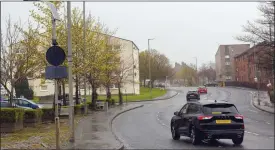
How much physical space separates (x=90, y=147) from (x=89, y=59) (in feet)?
48.5

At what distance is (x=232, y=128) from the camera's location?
1216 cm

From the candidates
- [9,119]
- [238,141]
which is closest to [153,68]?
[9,119]

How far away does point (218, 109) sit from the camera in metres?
12.4

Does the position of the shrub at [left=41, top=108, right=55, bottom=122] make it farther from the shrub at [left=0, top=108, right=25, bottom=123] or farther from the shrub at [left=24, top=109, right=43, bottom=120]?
the shrub at [left=0, top=108, right=25, bottom=123]

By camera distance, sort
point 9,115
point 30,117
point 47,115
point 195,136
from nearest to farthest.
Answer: point 195,136 < point 9,115 < point 30,117 < point 47,115

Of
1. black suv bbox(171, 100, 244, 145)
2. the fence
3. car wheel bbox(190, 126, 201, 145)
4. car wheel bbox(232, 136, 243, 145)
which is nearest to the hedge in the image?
black suv bbox(171, 100, 244, 145)

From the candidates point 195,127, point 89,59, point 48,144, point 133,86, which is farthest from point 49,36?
point 133,86

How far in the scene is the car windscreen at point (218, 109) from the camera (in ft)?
40.5

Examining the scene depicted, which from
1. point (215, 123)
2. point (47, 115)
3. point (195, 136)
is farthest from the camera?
point (47, 115)

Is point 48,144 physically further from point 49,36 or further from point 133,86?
point 133,86

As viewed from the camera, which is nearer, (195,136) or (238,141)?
(195,136)

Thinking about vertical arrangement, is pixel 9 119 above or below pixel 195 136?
above

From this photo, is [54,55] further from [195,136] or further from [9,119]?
[9,119]

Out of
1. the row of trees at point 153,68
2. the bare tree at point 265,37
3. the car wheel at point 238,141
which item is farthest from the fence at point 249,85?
the car wheel at point 238,141
